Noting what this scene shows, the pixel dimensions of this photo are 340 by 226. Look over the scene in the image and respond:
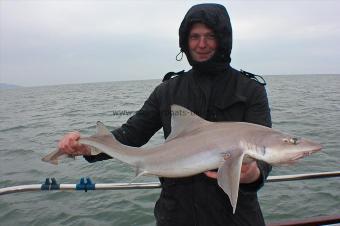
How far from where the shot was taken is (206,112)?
3197mm

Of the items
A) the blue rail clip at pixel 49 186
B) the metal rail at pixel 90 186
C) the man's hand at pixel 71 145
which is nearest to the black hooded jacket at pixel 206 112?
the man's hand at pixel 71 145

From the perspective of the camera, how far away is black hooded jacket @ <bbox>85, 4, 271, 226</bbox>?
9.74 ft

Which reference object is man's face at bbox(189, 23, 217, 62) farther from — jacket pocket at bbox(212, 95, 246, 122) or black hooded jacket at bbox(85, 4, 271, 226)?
jacket pocket at bbox(212, 95, 246, 122)

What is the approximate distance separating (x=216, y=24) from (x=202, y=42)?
205 millimetres

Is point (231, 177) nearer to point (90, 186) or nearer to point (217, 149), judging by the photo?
point (217, 149)

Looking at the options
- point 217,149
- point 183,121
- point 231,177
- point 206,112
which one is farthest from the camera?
point 206,112

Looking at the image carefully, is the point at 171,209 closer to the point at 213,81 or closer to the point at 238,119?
the point at 238,119

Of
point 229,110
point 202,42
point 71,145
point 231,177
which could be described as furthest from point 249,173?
point 71,145

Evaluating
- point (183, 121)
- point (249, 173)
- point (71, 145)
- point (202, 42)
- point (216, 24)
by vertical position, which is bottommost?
point (249, 173)

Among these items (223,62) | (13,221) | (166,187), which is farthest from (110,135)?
(13,221)

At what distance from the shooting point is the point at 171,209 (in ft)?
10.2

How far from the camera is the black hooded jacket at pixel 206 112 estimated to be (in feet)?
9.74

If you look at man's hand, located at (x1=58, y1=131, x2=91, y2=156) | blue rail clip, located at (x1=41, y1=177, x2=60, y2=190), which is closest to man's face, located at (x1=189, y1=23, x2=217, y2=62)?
man's hand, located at (x1=58, y1=131, x2=91, y2=156)

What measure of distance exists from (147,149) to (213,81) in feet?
2.70
